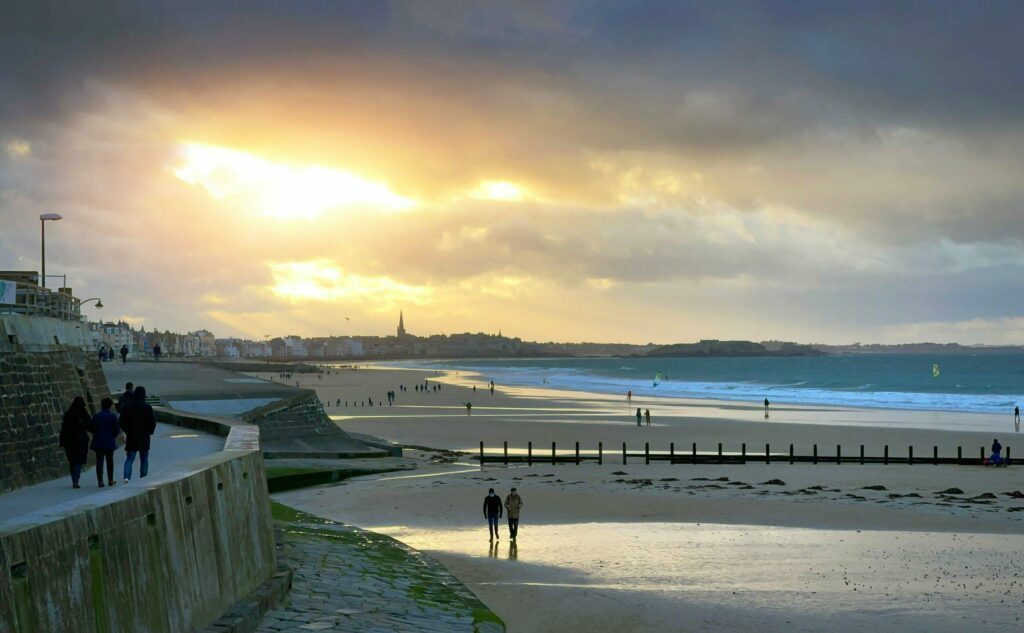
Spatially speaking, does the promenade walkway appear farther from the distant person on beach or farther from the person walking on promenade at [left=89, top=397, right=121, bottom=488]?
the distant person on beach

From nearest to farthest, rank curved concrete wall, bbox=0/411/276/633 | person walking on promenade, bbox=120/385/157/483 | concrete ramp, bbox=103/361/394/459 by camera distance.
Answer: curved concrete wall, bbox=0/411/276/633 < person walking on promenade, bbox=120/385/157/483 < concrete ramp, bbox=103/361/394/459

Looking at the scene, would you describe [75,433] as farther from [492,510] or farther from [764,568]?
[764,568]

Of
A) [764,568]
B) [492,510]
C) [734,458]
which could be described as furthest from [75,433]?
[734,458]

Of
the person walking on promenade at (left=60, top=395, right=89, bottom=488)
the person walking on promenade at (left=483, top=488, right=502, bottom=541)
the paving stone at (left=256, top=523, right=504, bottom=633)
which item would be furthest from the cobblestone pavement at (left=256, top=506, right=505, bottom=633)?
the person walking on promenade at (left=60, top=395, right=89, bottom=488)

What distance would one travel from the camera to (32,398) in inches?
698

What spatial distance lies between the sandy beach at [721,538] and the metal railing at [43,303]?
9055mm

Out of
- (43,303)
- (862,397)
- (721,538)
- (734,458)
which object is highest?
(43,303)

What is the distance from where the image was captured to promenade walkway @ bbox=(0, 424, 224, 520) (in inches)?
396

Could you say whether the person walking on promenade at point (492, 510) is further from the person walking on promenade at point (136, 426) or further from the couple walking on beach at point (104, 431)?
the person walking on promenade at point (136, 426)

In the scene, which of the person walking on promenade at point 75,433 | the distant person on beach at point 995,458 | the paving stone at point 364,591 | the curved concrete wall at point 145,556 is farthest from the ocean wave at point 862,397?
the person walking on promenade at point 75,433

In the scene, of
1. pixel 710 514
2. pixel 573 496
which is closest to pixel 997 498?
pixel 710 514

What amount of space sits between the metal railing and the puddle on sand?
10.6 meters

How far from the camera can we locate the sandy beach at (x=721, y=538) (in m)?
16.3

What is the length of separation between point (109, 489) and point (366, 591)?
6575mm
